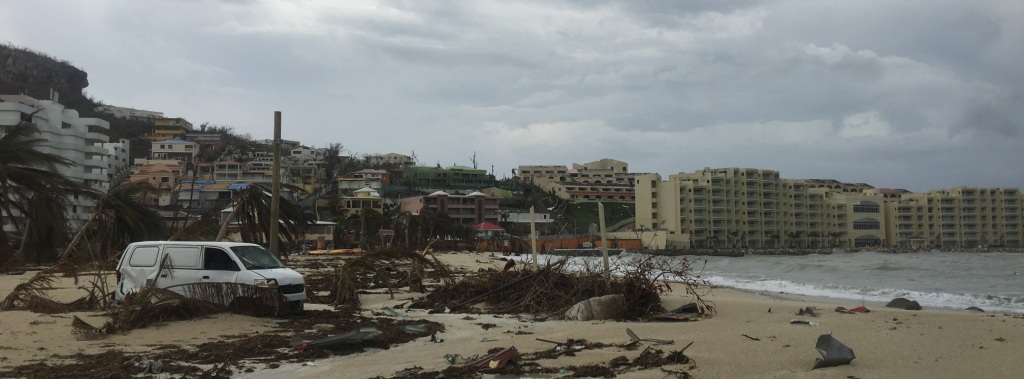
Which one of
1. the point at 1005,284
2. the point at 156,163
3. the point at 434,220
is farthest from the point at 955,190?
the point at 156,163

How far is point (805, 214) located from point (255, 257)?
13188cm

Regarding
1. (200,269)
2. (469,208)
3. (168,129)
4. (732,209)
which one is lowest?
(200,269)

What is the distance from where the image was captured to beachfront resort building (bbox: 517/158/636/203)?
148875 mm

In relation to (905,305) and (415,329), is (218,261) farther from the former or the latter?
(905,305)

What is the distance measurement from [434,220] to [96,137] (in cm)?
3824

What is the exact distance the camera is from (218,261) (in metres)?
11.3

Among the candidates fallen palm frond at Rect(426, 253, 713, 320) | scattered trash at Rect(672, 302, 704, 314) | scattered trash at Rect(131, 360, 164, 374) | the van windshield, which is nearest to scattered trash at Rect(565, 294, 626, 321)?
fallen palm frond at Rect(426, 253, 713, 320)

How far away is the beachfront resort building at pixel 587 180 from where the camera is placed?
488ft

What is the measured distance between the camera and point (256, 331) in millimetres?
9641

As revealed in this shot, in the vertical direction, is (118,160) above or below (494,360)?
above

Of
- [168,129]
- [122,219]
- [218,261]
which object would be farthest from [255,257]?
[168,129]

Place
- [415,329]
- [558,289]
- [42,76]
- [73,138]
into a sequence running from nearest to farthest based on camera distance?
1. [415,329]
2. [558,289]
3. [73,138]
4. [42,76]

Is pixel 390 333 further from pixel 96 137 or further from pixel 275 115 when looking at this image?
pixel 96 137

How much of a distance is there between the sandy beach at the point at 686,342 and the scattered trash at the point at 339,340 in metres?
0.25
